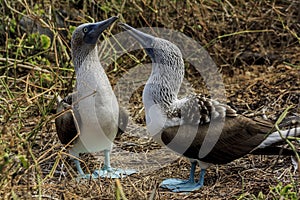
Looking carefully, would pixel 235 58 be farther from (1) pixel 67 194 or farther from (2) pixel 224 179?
(1) pixel 67 194

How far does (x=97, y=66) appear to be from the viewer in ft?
17.8

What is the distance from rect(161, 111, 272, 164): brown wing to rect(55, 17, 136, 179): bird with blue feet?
57 centimetres

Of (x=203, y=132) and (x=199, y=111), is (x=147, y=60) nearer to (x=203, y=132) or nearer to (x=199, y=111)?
(x=199, y=111)

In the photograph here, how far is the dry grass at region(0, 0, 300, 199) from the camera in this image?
5160 mm

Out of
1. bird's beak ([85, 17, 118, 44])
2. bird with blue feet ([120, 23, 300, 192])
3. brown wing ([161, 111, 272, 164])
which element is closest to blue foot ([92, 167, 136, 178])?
bird with blue feet ([120, 23, 300, 192])

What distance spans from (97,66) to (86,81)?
19cm

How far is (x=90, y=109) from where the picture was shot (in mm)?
5125

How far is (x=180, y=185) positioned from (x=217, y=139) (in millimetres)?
494

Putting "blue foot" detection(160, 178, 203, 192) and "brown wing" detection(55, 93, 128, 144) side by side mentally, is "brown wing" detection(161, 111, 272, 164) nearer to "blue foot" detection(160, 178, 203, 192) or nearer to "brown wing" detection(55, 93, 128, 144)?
"blue foot" detection(160, 178, 203, 192)

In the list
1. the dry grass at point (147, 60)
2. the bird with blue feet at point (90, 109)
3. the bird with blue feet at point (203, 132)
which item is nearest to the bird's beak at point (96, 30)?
the bird with blue feet at point (90, 109)

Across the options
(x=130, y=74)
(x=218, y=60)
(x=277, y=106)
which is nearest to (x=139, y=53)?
(x=130, y=74)

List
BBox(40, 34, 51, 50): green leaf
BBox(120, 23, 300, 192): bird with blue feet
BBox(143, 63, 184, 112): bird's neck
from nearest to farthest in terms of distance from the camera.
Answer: BBox(120, 23, 300, 192): bird with blue feet
BBox(143, 63, 184, 112): bird's neck
BBox(40, 34, 51, 50): green leaf

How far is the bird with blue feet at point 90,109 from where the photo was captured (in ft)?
16.8

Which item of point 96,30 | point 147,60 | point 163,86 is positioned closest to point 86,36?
point 96,30
